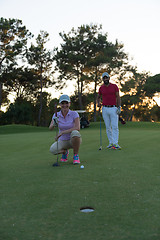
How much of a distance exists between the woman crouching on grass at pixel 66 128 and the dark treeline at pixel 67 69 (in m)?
30.9

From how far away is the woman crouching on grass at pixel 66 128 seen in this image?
5.94m

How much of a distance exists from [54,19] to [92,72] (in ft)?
54.0

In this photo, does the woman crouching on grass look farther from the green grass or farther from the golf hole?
the golf hole

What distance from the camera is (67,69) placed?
3875 cm

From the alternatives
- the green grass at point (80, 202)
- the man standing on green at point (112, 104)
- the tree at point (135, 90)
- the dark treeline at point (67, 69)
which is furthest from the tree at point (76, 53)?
the green grass at point (80, 202)

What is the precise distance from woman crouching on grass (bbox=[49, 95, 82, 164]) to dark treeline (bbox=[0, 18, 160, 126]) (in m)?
30.9

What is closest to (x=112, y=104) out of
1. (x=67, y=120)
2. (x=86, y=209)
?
(x=67, y=120)

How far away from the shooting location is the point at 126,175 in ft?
15.1

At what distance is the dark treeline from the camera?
37344mm

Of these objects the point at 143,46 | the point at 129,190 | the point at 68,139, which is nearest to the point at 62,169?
the point at 68,139

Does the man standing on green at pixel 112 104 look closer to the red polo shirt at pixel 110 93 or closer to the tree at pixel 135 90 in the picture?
the red polo shirt at pixel 110 93

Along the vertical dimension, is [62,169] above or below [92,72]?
below

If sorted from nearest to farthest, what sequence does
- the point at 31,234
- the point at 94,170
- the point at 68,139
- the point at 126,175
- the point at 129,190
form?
the point at 31,234 < the point at 129,190 < the point at 126,175 < the point at 94,170 < the point at 68,139

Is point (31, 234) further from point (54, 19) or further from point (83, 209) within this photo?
point (54, 19)
